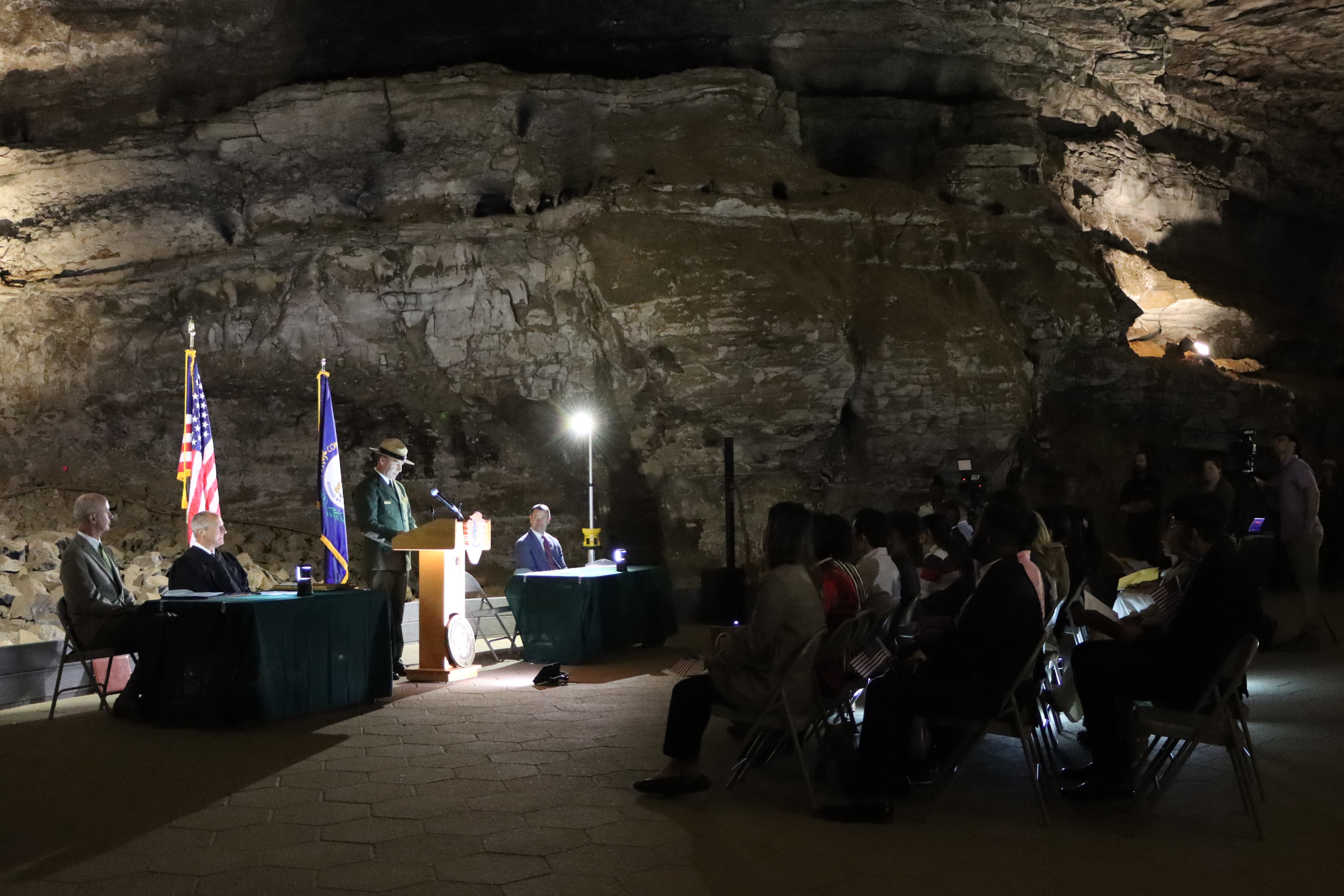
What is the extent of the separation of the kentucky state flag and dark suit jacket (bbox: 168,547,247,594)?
0.90 m

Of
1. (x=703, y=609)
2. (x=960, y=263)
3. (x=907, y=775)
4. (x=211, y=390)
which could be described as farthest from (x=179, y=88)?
(x=907, y=775)

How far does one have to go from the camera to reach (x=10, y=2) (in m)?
11.4

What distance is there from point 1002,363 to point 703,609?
4.69 metres

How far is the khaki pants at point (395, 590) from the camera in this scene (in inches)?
298

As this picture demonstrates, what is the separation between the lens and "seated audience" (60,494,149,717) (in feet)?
19.7

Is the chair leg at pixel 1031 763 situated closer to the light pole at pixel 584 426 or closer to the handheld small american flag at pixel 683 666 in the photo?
the handheld small american flag at pixel 683 666

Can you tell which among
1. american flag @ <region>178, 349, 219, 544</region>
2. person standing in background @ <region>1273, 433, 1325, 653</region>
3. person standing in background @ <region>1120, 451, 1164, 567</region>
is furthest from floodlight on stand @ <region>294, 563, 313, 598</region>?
person standing in background @ <region>1273, 433, 1325, 653</region>

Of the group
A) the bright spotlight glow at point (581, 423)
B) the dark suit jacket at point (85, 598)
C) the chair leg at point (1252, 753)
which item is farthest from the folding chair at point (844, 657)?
the bright spotlight glow at point (581, 423)

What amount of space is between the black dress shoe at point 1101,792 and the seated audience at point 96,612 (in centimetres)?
517

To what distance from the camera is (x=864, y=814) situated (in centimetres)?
387

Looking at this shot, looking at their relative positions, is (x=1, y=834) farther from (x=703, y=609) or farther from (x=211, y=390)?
(x=211, y=390)

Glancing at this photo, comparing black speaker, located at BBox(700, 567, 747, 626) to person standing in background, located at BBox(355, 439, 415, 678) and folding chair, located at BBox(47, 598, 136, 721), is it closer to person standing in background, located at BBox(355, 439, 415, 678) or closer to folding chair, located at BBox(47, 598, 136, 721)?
person standing in background, located at BBox(355, 439, 415, 678)

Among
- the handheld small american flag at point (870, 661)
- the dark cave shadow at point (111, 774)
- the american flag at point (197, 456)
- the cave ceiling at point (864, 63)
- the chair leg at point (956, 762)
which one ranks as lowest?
the dark cave shadow at point (111, 774)

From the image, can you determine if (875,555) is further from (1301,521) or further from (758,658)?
(1301,521)
